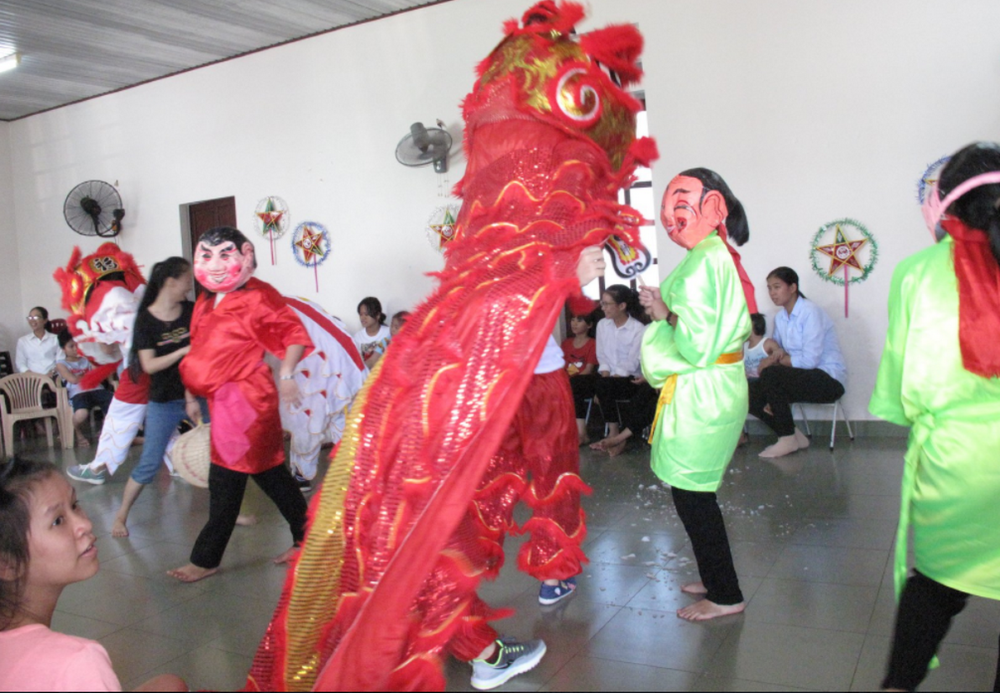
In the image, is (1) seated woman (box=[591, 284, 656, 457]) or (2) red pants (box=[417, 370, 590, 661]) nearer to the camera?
(2) red pants (box=[417, 370, 590, 661])

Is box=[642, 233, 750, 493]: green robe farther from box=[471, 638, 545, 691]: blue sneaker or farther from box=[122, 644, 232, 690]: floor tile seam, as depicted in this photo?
box=[122, 644, 232, 690]: floor tile seam

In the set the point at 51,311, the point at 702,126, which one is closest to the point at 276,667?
the point at 702,126

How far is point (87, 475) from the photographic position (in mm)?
5293

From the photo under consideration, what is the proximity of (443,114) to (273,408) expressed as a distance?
13.1ft

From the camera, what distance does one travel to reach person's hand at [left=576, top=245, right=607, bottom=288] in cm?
193

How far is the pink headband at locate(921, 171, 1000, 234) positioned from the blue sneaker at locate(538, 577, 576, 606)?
5.45ft

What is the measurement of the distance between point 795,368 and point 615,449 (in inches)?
49.2

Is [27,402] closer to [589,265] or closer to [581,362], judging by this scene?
[581,362]

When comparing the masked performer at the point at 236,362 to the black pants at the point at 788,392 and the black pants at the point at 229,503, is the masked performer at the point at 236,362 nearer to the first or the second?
the black pants at the point at 229,503

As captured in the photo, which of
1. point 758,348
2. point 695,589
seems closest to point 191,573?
point 695,589

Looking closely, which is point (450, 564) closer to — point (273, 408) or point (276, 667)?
point (276, 667)

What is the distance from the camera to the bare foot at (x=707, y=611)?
253cm

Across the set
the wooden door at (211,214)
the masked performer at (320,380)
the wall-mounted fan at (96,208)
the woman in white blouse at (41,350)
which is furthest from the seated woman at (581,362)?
the wall-mounted fan at (96,208)

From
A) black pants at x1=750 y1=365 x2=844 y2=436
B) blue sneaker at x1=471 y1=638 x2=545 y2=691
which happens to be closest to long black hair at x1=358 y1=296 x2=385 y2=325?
black pants at x1=750 y1=365 x2=844 y2=436
